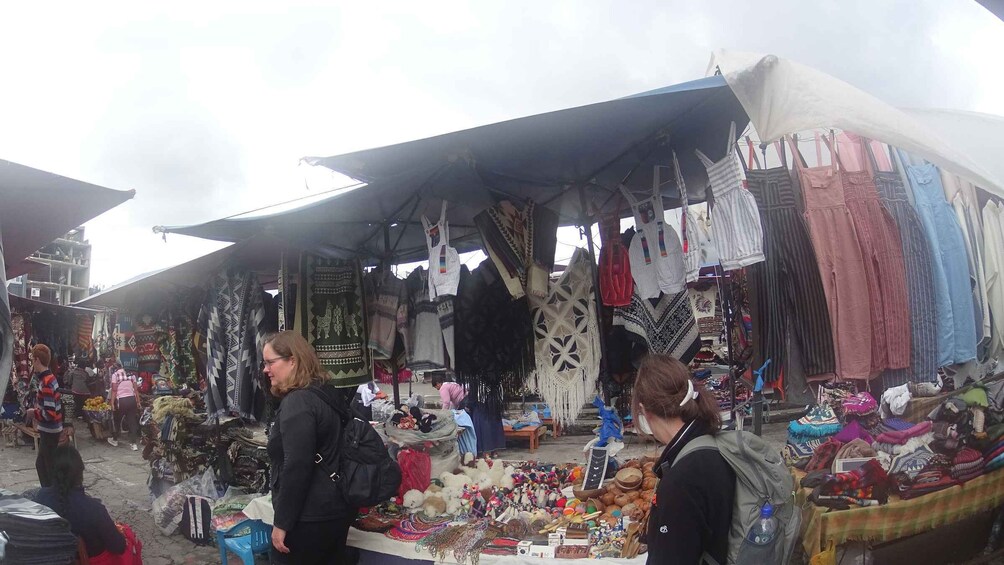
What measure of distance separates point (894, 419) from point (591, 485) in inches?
128

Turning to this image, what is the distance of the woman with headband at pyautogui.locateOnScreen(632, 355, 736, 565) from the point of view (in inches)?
62.3

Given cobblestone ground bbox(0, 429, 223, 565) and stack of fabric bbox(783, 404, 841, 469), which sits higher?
stack of fabric bbox(783, 404, 841, 469)

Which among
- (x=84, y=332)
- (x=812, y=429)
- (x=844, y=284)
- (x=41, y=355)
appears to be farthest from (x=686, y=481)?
(x=84, y=332)

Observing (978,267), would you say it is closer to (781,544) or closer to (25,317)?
(781,544)

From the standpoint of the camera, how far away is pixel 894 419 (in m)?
5.18

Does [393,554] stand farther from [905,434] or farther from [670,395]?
[905,434]

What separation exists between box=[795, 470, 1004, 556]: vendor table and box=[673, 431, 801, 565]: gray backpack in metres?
2.15

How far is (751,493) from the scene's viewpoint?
5.46 ft

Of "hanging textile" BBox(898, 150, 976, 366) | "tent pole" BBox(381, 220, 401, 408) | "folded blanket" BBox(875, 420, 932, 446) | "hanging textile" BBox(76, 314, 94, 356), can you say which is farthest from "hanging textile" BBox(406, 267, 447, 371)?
"hanging textile" BBox(76, 314, 94, 356)

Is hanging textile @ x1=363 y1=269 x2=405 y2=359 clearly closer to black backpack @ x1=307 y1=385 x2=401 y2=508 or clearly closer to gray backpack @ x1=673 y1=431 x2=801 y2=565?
black backpack @ x1=307 y1=385 x2=401 y2=508

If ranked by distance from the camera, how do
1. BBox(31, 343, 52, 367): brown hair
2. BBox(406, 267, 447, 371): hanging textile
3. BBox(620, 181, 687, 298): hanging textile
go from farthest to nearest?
BBox(31, 343, 52, 367): brown hair < BBox(406, 267, 447, 371): hanging textile < BBox(620, 181, 687, 298): hanging textile

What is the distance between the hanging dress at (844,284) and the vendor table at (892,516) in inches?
55.5

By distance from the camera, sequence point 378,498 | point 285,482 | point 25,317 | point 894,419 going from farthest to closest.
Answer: point 25,317 < point 894,419 < point 378,498 < point 285,482

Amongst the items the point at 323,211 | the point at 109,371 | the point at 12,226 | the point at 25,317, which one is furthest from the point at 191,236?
the point at 109,371
